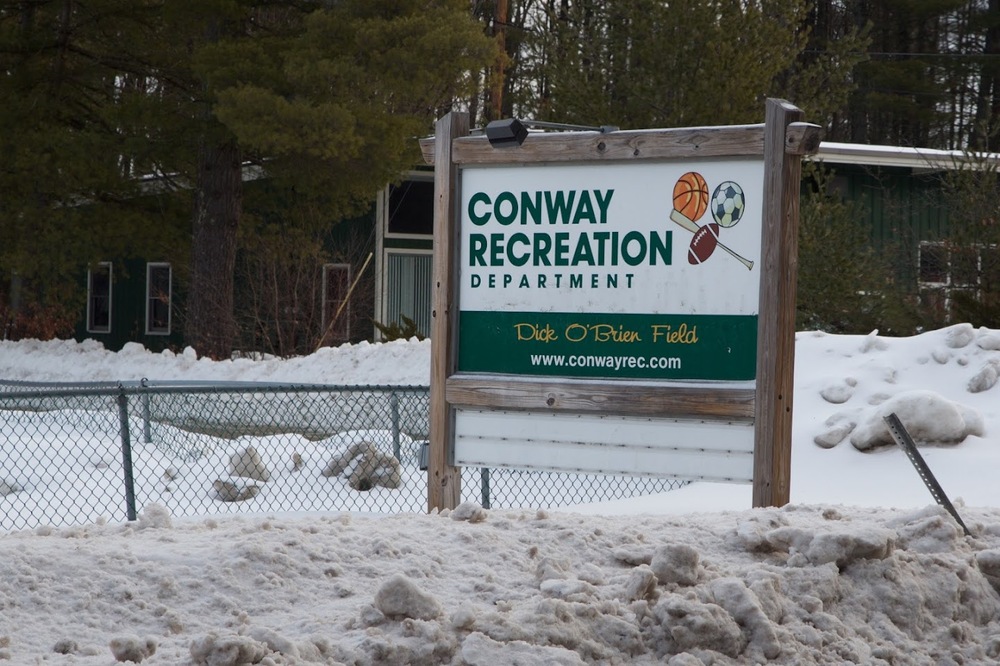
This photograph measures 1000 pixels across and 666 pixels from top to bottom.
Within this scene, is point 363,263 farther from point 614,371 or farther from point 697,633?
point 697,633

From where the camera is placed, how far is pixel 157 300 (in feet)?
100

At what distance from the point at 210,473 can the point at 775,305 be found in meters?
5.22

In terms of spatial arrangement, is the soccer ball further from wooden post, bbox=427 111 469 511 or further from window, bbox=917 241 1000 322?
window, bbox=917 241 1000 322

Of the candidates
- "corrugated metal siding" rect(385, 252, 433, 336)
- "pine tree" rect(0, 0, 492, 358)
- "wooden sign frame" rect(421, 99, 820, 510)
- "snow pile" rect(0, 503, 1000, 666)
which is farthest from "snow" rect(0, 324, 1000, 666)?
"corrugated metal siding" rect(385, 252, 433, 336)

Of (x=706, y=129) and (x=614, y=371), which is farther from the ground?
(x=706, y=129)

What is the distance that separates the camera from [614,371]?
7.03 metres

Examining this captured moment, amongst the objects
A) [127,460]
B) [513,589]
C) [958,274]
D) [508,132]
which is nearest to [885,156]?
[958,274]

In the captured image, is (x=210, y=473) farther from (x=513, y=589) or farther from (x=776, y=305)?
(x=513, y=589)

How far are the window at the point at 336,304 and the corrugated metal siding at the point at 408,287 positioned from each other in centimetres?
100

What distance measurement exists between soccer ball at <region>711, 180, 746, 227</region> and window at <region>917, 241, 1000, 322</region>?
11.1 metres

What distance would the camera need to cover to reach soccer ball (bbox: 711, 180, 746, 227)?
672 cm

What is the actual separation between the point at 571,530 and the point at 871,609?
1188 mm

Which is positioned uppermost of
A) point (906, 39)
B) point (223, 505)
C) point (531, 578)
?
point (906, 39)

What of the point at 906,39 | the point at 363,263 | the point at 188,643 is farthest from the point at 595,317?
the point at 906,39
